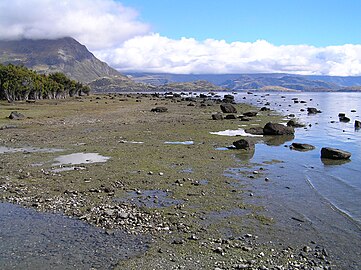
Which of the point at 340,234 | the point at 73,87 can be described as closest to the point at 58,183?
the point at 340,234

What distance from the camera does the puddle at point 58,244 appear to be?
1245cm

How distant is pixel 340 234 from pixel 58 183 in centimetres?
1526

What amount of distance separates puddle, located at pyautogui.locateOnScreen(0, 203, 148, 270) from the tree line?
97690 mm

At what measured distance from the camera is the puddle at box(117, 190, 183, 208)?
1839 centimetres

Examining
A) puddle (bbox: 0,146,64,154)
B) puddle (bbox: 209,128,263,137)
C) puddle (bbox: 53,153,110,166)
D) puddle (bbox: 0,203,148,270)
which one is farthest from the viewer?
puddle (bbox: 209,128,263,137)

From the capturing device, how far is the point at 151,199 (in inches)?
753

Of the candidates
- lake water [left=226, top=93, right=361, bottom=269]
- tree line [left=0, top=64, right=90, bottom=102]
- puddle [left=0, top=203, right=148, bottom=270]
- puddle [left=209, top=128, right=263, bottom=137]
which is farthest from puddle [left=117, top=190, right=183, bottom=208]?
tree line [left=0, top=64, right=90, bottom=102]

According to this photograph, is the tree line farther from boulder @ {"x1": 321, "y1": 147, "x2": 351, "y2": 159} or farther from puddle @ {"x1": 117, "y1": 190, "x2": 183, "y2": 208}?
puddle @ {"x1": 117, "y1": 190, "x2": 183, "y2": 208}

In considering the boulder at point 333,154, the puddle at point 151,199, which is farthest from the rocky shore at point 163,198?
the boulder at point 333,154

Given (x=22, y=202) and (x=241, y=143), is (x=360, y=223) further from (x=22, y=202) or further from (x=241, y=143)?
(x=241, y=143)

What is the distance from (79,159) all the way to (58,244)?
15868 mm

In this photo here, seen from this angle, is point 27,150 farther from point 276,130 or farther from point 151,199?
point 276,130

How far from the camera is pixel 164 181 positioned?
22.7m

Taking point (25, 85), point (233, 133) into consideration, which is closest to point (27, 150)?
point (233, 133)
